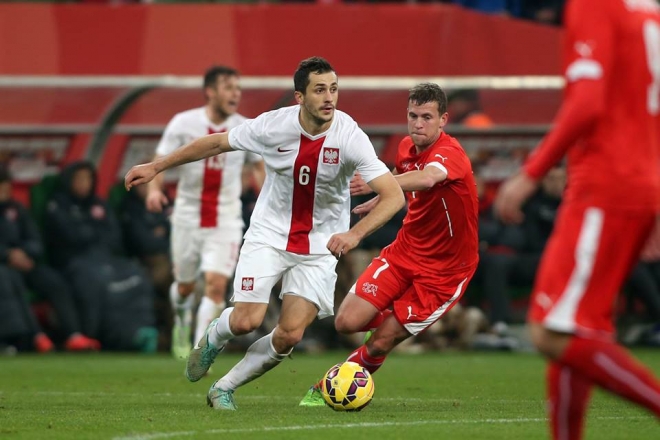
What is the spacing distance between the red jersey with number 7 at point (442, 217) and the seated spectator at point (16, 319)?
20.8 feet

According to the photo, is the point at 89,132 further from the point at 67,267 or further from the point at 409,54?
the point at 409,54

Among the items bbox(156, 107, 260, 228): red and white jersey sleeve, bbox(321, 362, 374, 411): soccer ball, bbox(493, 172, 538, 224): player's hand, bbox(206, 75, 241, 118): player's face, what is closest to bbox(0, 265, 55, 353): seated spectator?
bbox(156, 107, 260, 228): red and white jersey sleeve

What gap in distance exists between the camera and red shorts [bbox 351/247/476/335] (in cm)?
854

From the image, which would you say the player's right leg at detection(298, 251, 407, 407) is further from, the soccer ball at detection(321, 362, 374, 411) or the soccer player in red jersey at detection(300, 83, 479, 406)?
the soccer ball at detection(321, 362, 374, 411)

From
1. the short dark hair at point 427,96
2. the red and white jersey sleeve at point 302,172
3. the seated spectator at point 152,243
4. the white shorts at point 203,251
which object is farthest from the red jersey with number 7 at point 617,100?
the seated spectator at point 152,243

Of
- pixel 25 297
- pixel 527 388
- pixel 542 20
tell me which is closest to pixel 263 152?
pixel 527 388

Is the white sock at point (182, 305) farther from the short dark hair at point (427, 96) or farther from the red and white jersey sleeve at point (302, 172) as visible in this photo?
the short dark hair at point (427, 96)

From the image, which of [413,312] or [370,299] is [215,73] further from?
[413,312]

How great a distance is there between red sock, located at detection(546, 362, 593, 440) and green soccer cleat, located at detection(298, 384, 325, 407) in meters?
3.49

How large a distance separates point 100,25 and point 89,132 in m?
1.31

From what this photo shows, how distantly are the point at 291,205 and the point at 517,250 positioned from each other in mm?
8366

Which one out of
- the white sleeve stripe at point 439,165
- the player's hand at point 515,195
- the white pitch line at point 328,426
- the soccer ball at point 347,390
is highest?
the player's hand at point 515,195

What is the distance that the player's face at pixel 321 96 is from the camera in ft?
24.9

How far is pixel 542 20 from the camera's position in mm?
18422
